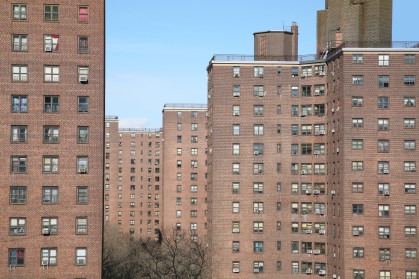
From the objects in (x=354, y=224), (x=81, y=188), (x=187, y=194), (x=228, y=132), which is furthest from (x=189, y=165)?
(x=81, y=188)

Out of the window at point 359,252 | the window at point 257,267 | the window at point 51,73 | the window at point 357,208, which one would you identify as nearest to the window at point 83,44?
the window at point 51,73

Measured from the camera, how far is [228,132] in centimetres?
11319

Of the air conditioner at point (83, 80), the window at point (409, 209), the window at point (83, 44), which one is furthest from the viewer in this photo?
the window at point (409, 209)

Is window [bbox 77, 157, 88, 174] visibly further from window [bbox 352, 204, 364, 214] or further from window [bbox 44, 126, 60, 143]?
window [bbox 352, 204, 364, 214]

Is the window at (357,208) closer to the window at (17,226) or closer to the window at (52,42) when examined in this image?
the window at (17,226)

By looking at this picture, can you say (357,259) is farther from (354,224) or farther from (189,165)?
(189,165)

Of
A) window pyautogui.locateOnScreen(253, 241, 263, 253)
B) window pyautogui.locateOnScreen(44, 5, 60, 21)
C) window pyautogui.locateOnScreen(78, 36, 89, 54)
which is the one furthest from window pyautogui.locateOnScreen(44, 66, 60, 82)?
window pyautogui.locateOnScreen(253, 241, 263, 253)

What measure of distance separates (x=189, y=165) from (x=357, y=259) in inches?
3728

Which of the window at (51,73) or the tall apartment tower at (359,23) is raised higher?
the tall apartment tower at (359,23)

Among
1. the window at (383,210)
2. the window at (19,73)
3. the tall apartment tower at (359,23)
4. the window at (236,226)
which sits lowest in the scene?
the window at (236,226)

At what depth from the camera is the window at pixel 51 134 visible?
2975 inches

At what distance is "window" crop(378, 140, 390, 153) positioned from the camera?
10162 cm

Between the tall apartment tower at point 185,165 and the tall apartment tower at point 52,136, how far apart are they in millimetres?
111453

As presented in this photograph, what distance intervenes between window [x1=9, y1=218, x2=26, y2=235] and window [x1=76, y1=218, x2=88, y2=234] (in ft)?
17.9
